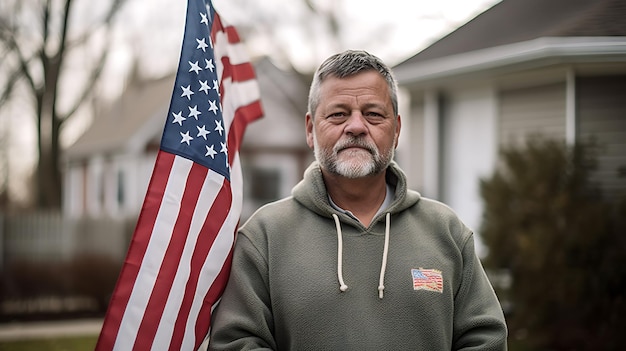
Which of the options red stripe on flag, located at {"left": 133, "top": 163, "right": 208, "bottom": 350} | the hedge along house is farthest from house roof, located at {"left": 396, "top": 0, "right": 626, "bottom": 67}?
red stripe on flag, located at {"left": 133, "top": 163, "right": 208, "bottom": 350}

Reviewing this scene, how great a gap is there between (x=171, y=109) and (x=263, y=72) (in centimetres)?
1917

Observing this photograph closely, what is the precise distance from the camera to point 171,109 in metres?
3.31

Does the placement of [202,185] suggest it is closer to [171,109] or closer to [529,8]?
[171,109]

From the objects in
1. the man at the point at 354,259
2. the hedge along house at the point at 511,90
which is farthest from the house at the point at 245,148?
the man at the point at 354,259

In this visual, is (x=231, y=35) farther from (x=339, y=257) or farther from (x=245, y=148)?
(x=245, y=148)

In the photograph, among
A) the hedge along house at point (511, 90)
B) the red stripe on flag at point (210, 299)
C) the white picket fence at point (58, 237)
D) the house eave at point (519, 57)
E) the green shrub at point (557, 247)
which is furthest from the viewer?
the white picket fence at point (58, 237)

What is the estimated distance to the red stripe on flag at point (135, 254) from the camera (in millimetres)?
3102

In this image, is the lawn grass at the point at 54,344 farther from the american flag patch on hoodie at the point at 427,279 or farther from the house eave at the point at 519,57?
the american flag patch on hoodie at the point at 427,279

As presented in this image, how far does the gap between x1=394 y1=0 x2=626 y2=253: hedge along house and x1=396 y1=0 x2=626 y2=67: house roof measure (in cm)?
2

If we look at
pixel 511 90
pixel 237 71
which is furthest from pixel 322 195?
pixel 511 90

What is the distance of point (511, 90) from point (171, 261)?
323 inches

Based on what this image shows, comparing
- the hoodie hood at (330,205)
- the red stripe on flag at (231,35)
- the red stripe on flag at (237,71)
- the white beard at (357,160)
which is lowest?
the hoodie hood at (330,205)

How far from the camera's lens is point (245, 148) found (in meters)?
22.5

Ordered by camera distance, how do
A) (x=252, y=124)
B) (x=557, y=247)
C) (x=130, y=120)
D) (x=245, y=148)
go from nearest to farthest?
1. (x=557, y=247)
2. (x=252, y=124)
3. (x=245, y=148)
4. (x=130, y=120)
